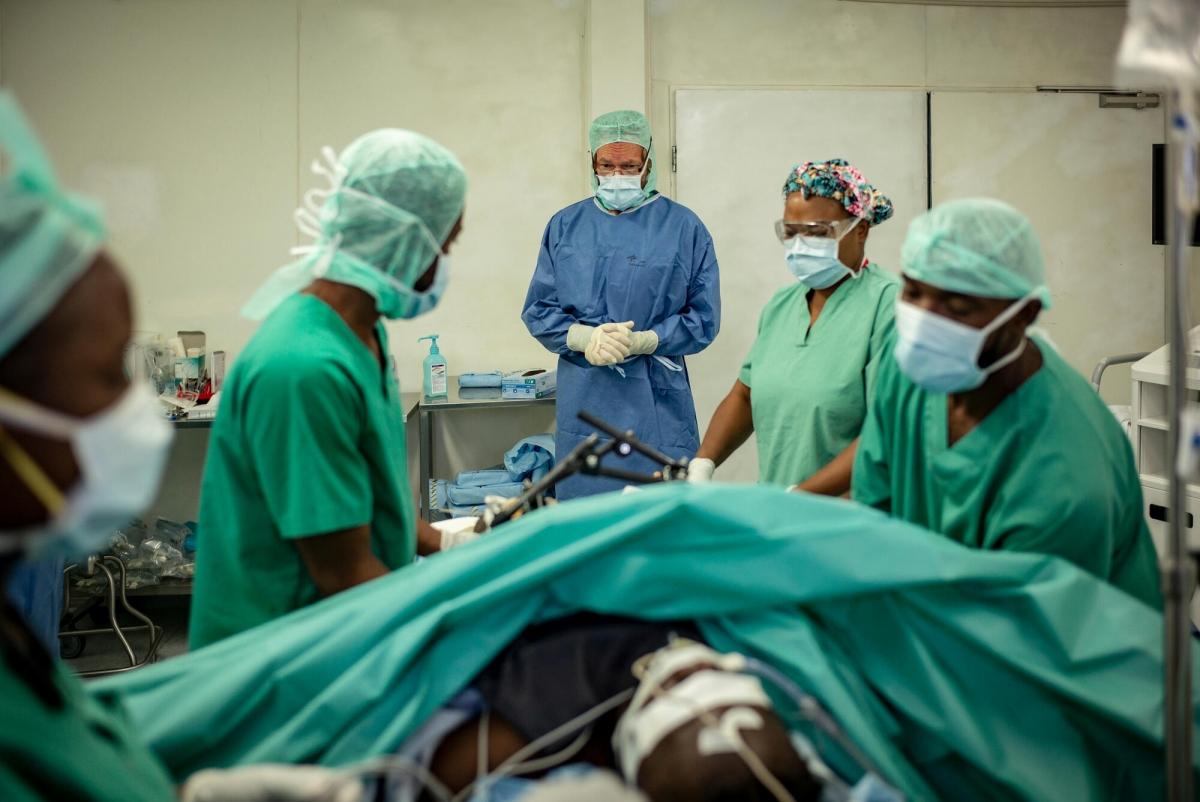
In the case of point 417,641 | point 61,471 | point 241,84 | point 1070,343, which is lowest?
point 417,641

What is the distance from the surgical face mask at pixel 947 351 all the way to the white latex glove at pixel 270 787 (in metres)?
1.04

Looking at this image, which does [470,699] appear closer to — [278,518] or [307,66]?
[278,518]

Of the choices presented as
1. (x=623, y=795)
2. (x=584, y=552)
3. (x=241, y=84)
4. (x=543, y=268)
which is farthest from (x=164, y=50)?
(x=623, y=795)

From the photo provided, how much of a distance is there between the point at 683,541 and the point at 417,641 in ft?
1.19

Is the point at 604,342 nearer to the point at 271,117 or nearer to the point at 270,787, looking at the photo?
the point at 271,117

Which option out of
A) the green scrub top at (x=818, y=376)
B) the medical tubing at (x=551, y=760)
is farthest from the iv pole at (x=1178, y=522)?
the green scrub top at (x=818, y=376)

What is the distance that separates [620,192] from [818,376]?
4.17 ft

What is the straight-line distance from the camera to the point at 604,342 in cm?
320

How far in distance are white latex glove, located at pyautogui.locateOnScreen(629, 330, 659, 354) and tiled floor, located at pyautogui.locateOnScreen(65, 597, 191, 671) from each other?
179 centimetres

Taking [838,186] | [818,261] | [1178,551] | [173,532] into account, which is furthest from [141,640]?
[1178,551]

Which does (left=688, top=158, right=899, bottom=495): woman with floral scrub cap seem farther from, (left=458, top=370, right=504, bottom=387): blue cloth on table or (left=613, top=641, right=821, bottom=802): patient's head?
(left=458, top=370, right=504, bottom=387): blue cloth on table

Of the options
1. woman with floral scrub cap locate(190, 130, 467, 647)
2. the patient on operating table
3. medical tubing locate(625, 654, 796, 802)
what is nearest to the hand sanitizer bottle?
woman with floral scrub cap locate(190, 130, 467, 647)

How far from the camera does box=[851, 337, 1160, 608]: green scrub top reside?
4.86 ft

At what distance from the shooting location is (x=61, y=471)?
0.86m
